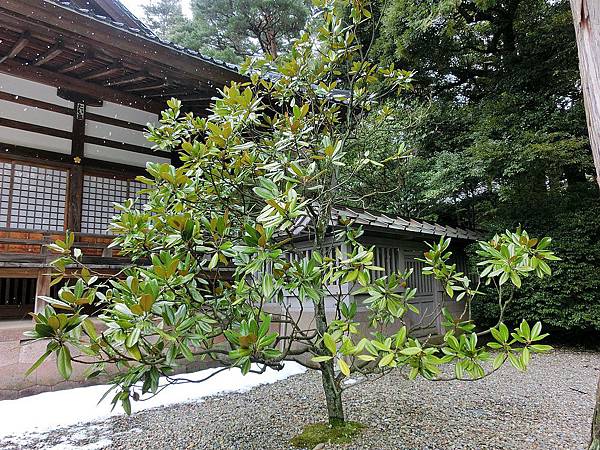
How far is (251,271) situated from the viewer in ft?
6.42

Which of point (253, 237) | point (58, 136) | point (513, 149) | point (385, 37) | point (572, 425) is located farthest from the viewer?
point (385, 37)

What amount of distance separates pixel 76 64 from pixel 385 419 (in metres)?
5.08

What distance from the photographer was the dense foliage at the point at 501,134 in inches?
251

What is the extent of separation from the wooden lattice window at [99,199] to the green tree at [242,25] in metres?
8.52

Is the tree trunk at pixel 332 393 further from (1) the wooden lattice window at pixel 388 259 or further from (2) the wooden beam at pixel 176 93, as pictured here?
(2) the wooden beam at pixel 176 93

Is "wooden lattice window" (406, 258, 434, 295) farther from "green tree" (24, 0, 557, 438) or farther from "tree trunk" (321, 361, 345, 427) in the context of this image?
"tree trunk" (321, 361, 345, 427)

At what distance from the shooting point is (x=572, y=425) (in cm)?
318

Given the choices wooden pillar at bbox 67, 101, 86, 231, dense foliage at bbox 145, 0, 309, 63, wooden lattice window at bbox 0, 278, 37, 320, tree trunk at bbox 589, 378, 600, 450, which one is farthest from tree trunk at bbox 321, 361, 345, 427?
dense foliage at bbox 145, 0, 309, 63

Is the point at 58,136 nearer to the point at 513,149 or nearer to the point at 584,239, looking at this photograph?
the point at 513,149

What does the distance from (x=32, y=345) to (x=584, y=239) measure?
310 inches

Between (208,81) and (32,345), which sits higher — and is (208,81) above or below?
above

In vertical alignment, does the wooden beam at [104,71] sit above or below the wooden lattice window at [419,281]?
above

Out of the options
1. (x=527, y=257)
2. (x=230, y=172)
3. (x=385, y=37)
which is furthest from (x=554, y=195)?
(x=230, y=172)

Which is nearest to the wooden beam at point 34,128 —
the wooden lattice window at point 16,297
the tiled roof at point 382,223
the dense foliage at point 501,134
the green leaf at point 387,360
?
the wooden lattice window at point 16,297
